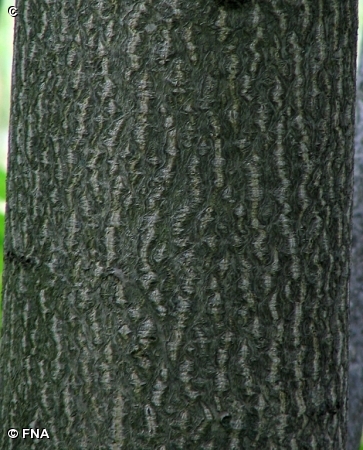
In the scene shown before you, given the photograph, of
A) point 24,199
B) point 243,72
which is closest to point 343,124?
point 243,72

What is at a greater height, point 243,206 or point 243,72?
point 243,72

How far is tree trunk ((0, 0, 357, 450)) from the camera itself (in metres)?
1.35

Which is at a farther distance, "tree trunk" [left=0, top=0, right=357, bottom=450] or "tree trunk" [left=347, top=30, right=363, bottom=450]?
"tree trunk" [left=347, top=30, right=363, bottom=450]

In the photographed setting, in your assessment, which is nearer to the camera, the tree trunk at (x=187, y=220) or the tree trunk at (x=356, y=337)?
the tree trunk at (x=187, y=220)

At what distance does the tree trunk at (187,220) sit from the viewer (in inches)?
53.1

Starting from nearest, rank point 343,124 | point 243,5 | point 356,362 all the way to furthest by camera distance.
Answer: point 243,5, point 343,124, point 356,362

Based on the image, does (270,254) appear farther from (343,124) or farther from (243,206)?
(343,124)

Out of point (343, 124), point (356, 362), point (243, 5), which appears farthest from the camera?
point (356, 362)

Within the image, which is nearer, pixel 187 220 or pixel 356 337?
pixel 187 220

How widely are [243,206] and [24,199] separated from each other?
0.50 metres

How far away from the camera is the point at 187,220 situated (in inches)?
53.3

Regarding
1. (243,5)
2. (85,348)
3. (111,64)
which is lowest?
(85,348)

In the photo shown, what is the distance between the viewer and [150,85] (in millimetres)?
1351

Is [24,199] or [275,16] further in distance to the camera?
[24,199]
